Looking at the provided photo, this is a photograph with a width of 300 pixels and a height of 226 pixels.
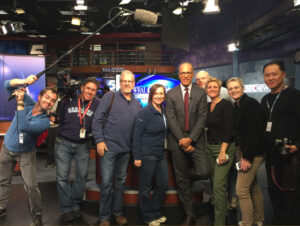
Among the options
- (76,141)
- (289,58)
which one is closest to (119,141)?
(76,141)

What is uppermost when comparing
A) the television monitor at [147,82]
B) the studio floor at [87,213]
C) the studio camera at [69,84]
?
the television monitor at [147,82]

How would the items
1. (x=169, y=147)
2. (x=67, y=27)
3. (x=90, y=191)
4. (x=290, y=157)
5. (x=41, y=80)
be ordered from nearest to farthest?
1. (x=290, y=157)
2. (x=169, y=147)
3. (x=90, y=191)
4. (x=41, y=80)
5. (x=67, y=27)

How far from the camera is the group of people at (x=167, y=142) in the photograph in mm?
2365

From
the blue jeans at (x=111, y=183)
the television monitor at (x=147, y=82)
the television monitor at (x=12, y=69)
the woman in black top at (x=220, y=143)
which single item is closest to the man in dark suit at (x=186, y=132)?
the woman in black top at (x=220, y=143)

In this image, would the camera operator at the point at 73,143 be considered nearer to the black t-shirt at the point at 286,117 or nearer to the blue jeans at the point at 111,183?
the blue jeans at the point at 111,183

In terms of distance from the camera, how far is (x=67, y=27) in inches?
621

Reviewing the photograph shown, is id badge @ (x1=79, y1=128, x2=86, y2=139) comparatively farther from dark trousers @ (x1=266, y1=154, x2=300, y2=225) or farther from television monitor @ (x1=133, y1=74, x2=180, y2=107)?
television monitor @ (x1=133, y1=74, x2=180, y2=107)

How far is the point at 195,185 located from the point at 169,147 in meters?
0.94

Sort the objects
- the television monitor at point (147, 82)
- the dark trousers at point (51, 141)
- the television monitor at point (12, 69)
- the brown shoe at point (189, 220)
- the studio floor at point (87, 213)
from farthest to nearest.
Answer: the television monitor at point (147, 82), the dark trousers at point (51, 141), the television monitor at point (12, 69), the studio floor at point (87, 213), the brown shoe at point (189, 220)

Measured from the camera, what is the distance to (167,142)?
286 centimetres

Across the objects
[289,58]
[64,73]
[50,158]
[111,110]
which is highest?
[289,58]

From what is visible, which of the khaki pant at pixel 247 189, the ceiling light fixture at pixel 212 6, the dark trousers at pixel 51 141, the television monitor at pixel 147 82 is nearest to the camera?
the khaki pant at pixel 247 189

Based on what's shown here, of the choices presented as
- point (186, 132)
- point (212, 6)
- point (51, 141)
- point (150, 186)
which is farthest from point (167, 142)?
point (51, 141)

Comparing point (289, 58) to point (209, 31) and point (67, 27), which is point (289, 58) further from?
point (67, 27)
